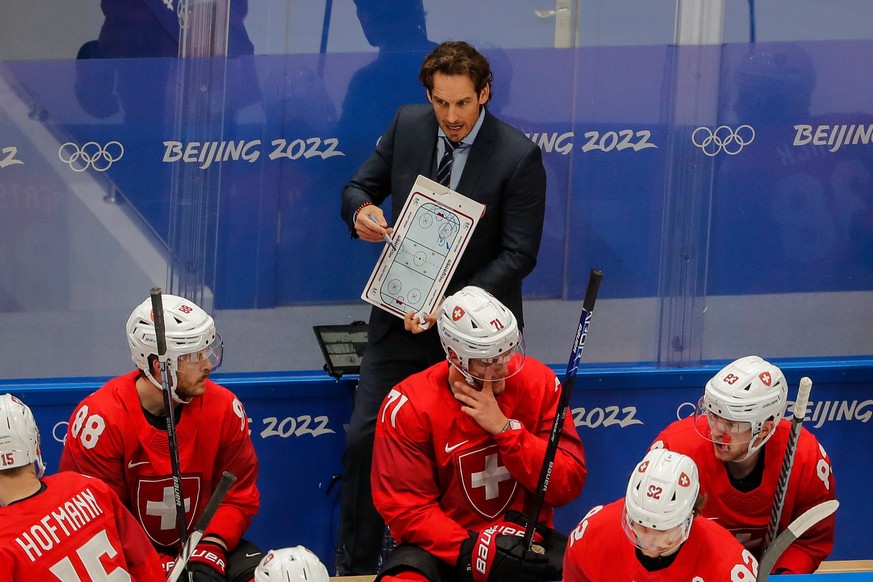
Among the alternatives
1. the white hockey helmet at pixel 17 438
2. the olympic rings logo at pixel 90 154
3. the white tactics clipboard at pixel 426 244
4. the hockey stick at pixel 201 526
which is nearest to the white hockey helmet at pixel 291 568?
the hockey stick at pixel 201 526

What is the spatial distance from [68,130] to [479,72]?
5.56 feet

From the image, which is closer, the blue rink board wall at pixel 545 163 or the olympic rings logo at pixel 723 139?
the blue rink board wall at pixel 545 163

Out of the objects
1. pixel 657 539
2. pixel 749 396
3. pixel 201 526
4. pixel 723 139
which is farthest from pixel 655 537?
pixel 723 139

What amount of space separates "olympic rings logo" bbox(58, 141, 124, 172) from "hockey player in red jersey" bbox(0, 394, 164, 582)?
1733 millimetres

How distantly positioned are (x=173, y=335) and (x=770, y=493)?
1.76 metres

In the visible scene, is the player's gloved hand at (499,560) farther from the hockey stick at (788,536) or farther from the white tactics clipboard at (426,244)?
the white tactics clipboard at (426,244)


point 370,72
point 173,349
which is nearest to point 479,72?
point 370,72

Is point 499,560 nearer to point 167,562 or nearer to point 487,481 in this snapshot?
point 487,481

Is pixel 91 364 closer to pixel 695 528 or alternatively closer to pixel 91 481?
pixel 91 481

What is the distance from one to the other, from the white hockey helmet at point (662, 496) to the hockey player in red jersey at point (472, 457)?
1.88 feet

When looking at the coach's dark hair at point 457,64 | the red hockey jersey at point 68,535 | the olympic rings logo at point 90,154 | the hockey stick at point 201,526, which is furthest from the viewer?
the olympic rings logo at point 90,154

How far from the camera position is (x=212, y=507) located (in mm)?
3357

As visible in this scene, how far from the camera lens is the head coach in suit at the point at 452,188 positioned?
400 cm

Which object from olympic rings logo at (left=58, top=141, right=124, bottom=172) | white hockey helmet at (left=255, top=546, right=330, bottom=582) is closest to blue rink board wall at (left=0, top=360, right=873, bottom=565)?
olympic rings logo at (left=58, top=141, right=124, bottom=172)
